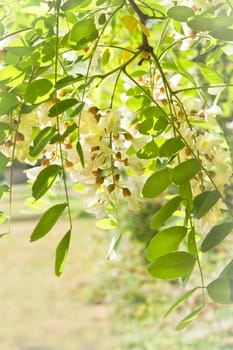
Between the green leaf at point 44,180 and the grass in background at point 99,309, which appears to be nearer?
the green leaf at point 44,180

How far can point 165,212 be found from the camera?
1.40 feet

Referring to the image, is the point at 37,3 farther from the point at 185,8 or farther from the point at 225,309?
the point at 225,309

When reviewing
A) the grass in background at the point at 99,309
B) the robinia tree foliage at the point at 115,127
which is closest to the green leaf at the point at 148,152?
the robinia tree foliage at the point at 115,127

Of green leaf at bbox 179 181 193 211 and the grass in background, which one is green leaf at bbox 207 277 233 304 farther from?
the grass in background

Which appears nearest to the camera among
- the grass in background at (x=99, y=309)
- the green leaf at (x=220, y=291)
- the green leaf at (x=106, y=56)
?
the green leaf at (x=220, y=291)

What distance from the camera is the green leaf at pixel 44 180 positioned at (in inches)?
16.1

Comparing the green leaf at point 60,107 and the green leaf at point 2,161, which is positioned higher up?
the green leaf at point 60,107

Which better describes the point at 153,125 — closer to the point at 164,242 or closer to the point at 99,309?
the point at 164,242

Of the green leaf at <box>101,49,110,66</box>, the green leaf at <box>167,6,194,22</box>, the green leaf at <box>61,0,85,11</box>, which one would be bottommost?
the green leaf at <box>101,49,110,66</box>

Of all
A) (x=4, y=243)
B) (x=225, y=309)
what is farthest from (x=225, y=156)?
(x=4, y=243)

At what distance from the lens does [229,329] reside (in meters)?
2.19

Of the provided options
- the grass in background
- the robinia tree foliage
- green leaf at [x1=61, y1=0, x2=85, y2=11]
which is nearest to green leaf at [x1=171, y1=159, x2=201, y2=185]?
the robinia tree foliage

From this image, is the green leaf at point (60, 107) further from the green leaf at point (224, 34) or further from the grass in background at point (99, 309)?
the grass in background at point (99, 309)

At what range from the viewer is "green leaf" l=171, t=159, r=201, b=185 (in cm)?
41
